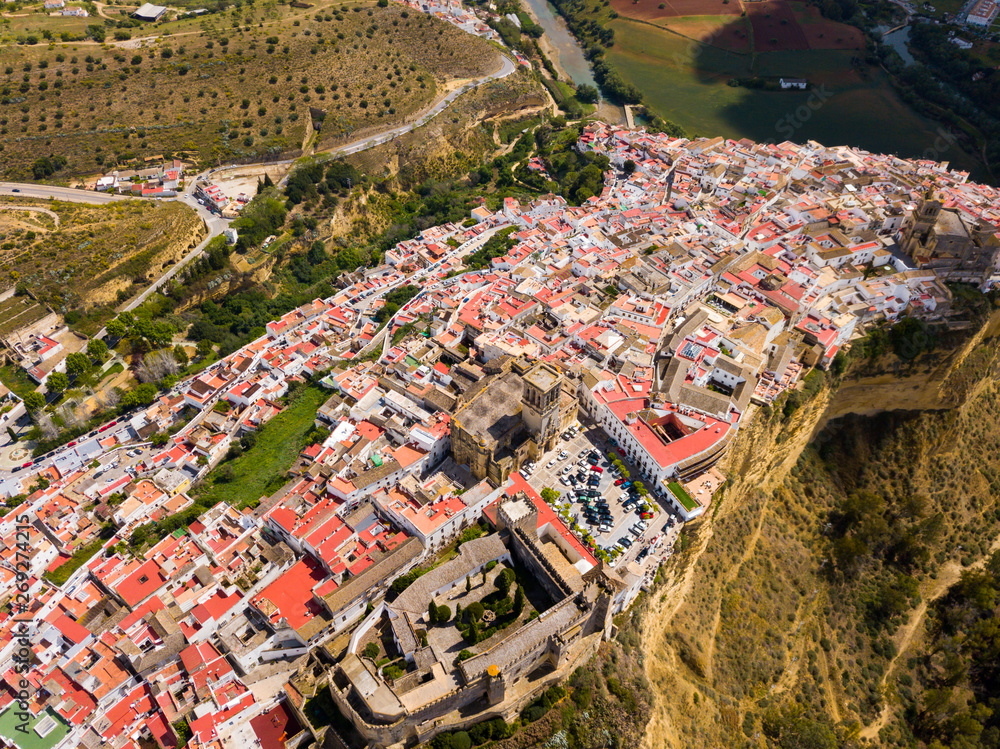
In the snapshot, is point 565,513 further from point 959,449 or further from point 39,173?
point 39,173

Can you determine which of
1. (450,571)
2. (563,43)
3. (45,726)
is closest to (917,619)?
(450,571)

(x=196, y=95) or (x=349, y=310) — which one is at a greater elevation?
(x=196, y=95)

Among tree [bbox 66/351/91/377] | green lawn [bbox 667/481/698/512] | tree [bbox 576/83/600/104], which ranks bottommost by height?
tree [bbox 66/351/91/377]

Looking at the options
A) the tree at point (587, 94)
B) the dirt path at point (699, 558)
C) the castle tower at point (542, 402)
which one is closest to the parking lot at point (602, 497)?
the castle tower at point (542, 402)

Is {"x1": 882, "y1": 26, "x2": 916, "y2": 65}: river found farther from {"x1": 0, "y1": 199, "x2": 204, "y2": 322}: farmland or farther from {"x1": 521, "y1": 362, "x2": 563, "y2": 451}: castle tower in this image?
{"x1": 0, "y1": 199, "x2": 204, "y2": 322}: farmland

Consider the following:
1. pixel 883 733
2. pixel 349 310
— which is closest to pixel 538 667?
pixel 883 733

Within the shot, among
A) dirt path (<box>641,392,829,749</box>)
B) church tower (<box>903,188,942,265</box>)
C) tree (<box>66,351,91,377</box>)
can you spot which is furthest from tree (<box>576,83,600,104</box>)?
tree (<box>66,351,91,377</box>)
